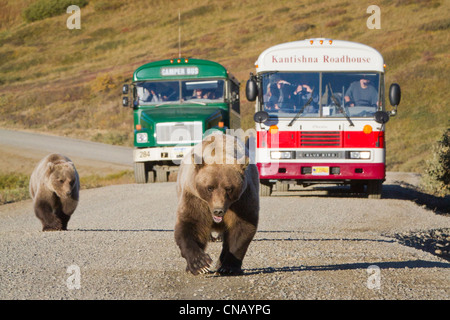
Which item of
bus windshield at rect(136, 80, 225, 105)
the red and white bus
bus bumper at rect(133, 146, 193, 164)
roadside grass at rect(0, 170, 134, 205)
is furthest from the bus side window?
roadside grass at rect(0, 170, 134, 205)

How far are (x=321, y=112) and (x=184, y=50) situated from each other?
56.7 meters

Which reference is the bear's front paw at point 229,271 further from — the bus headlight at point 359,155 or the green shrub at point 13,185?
the green shrub at point 13,185

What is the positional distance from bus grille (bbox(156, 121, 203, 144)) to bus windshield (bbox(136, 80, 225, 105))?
2.52 feet

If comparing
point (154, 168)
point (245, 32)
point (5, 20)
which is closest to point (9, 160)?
point (154, 168)

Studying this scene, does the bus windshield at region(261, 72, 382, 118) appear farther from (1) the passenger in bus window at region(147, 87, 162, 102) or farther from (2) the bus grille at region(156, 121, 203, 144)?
(1) the passenger in bus window at region(147, 87, 162, 102)

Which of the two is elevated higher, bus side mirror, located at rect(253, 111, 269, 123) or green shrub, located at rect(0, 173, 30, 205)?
bus side mirror, located at rect(253, 111, 269, 123)

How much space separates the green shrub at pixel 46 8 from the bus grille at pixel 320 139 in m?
84.6

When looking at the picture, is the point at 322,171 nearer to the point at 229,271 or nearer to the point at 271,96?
the point at 271,96

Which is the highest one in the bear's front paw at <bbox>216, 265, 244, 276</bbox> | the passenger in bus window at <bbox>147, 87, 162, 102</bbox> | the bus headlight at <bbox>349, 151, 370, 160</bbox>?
the passenger in bus window at <bbox>147, 87, 162, 102</bbox>

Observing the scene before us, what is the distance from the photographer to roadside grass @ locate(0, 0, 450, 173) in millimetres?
43375

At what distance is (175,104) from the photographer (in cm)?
1925

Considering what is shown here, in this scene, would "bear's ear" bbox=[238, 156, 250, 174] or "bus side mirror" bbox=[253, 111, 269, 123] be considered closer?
"bear's ear" bbox=[238, 156, 250, 174]

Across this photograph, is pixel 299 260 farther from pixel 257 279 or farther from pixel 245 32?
pixel 245 32

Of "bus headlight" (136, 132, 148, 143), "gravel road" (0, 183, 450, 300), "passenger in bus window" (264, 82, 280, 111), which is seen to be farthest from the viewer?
"bus headlight" (136, 132, 148, 143)
